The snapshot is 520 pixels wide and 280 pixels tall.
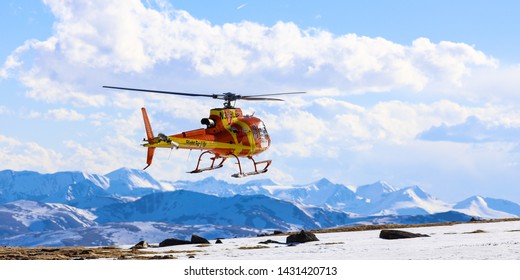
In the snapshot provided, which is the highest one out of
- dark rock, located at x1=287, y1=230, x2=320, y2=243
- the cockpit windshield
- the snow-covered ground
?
the cockpit windshield

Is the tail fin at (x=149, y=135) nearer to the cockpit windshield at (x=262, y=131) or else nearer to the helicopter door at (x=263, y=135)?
the helicopter door at (x=263, y=135)

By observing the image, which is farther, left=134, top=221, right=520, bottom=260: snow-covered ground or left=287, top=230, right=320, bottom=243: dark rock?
left=287, top=230, right=320, bottom=243: dark rock

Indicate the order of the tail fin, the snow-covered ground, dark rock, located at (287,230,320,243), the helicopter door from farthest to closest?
the helicopter door
dark rock, located at (287,230,320,243)
the tail fin
the snow-covered ground

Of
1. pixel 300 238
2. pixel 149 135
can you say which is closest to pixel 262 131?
pixel 300 238

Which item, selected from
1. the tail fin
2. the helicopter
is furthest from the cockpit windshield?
the tail fin

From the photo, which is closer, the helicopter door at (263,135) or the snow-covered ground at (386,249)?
the snow-covered ground at (386,249)

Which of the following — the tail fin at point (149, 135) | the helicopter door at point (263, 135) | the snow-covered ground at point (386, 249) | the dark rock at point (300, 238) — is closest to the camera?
the snow-covered ground at point (386, 249)

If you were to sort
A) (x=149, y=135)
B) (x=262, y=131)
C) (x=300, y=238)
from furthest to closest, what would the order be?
(x=262, y=131), (x=300, y=238), (x=149, y=135)

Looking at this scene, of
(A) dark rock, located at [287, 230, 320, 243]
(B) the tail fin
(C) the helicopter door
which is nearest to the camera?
(B) the tail fin

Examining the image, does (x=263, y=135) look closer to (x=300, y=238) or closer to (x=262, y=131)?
(x=262, y=131)

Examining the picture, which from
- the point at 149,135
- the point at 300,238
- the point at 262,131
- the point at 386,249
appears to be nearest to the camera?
the point at 386,249

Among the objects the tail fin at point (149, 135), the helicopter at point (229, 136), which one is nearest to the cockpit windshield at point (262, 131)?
the helicopter at point (229, 136)

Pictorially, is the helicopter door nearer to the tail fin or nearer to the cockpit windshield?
the cockpit windshield

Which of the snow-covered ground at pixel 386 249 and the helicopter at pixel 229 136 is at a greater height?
the helicopter at pixel 229 136
